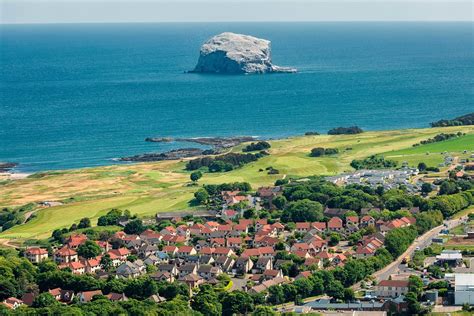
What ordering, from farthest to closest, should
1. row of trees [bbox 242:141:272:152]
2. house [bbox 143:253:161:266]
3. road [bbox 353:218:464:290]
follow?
row of trees [bbox 242:141:272:152] → house [bbox 143:253:161:266] → road [bbox 353:218:464:290]

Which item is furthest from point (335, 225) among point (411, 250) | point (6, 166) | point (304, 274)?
point (6, 166)

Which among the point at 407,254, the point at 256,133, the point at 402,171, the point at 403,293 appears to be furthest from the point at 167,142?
the point at 403,293

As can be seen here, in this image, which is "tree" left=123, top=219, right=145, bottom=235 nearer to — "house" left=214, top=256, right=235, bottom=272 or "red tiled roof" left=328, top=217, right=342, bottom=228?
"house" left=214, top=256, right=235, bottom=272

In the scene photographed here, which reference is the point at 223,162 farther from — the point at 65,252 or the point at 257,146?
the point at 65,252

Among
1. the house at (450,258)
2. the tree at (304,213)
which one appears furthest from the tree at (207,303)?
the tree at (304,213)

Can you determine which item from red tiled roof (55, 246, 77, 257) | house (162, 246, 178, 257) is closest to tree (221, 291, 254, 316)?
house (162, 246, 178, 257)

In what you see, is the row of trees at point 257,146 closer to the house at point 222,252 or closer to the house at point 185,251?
the house at point 185,251
